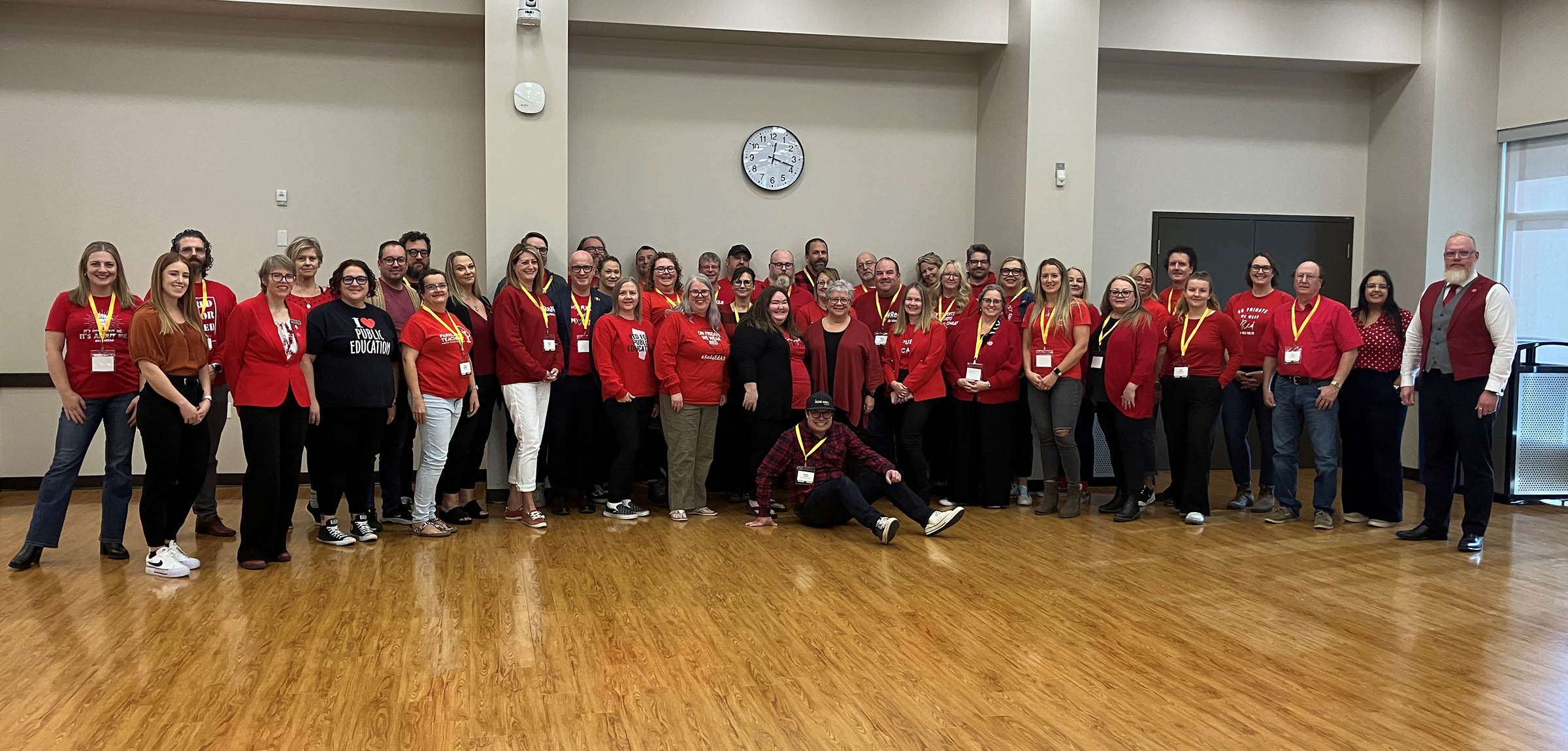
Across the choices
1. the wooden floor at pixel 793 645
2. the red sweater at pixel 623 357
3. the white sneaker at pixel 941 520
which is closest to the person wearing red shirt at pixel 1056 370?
the wooden floor at pixel 793 645

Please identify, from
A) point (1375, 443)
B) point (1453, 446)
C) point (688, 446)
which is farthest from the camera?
point (688, 446)

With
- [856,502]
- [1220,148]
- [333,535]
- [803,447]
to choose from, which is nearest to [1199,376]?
[856,502]

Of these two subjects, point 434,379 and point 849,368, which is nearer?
point 434,379

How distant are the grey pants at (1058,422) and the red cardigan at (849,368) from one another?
3.41ft

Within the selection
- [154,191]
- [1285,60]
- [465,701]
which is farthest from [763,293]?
[1285,60]

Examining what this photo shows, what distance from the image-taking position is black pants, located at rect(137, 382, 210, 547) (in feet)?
15.2

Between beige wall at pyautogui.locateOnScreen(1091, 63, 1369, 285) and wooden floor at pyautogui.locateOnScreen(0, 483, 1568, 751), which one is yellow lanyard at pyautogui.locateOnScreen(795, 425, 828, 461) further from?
beige wall at pyautogui.locateOnScreen(1091, 63, 1369, 285)

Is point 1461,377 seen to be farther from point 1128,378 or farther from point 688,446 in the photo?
point 688,446

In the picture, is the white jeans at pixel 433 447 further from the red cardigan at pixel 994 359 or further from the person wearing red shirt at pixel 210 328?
the red cardigan at pixel 994 359

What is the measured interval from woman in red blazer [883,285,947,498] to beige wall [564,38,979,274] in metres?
1.72

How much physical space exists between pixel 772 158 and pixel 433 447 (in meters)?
3.70

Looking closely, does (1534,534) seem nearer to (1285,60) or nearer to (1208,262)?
(1208,262)

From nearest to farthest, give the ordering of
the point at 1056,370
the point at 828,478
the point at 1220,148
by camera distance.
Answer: the point at 828,478, the point at 1056,370, the point at 1220,148

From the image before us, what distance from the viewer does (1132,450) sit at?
6.43m
